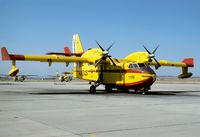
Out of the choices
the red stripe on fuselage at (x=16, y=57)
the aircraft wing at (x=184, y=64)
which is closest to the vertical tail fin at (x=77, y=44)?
the aircraft wing at (x=184, y=64)

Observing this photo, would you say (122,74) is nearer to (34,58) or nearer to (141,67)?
(141,67)

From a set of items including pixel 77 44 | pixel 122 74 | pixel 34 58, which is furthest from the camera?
pixel 77 44

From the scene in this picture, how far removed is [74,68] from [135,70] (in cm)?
930

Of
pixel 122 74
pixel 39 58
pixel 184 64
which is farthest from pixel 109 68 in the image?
pixel 184 64

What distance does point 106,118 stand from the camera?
10555mm

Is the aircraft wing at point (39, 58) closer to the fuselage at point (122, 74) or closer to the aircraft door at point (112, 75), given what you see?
the fuselage at point (122, 74)

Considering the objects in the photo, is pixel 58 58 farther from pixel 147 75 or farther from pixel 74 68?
pixel 147 75

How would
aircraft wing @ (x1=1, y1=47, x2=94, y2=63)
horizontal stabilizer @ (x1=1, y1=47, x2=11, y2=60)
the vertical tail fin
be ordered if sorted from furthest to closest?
the vertical tail fin → aircraft wing @ (x1=1, y1=47, x2=94, y2=63) → horizontal stabilizer @ (x1=1, y1=47, x2=11, y2=60)

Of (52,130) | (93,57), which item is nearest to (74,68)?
(93,57)

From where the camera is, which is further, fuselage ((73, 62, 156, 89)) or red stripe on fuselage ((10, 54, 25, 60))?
red stripe on fuselage ((10, 54, 25, 60))

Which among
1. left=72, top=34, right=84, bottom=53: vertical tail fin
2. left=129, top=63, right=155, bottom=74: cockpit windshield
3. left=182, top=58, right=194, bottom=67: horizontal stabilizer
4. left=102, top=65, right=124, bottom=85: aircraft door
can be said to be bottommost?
left=102, top=65, right=124, bottom=85: aircraft door

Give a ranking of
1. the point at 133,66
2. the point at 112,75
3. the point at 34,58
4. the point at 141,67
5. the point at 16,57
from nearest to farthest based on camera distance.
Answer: the point at 141,67, the point at 16,57, the point at 133,66, the point at 34,58, the point at 112,75

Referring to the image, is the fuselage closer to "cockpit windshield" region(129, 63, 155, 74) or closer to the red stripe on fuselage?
"cockpit windshield" region(129, 63, 155, 74)

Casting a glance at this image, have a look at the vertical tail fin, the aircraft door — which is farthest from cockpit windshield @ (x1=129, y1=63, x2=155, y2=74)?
the vertical tail fin
